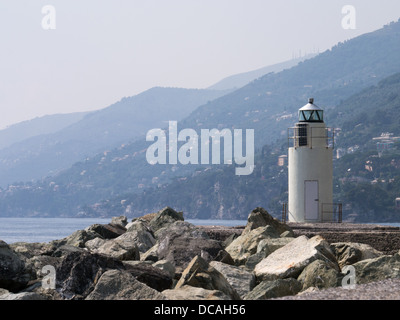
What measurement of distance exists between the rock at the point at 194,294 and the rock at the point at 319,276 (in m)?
2.62

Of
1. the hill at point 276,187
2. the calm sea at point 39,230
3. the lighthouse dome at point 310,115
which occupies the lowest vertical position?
the calm sea at point 39,230

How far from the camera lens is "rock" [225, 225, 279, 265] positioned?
2001cm

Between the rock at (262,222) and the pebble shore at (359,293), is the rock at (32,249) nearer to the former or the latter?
the rock at (262,222)

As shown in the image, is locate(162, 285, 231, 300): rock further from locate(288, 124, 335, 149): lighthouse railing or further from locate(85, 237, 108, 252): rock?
locate(288, 124, 335, 149): lighthouse railing

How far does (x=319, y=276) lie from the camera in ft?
51.5

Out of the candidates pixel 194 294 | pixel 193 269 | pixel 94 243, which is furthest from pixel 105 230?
pixel 194 294

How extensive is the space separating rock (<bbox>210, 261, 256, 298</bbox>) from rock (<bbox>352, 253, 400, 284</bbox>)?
2.17 meters

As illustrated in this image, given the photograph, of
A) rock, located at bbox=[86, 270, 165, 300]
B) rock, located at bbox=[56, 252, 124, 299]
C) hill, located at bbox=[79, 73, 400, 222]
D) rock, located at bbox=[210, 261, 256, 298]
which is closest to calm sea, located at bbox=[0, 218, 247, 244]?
hill, located at bbox=[79, 73, 400, 222]

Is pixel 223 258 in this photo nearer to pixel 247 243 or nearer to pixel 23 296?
pixel 247 243

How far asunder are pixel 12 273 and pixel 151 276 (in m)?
2.81

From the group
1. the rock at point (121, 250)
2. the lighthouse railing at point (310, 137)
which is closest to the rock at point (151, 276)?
the rock at point (121, 250)

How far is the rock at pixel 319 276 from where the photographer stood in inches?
612

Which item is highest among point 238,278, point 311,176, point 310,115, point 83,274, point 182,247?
point 310,115
